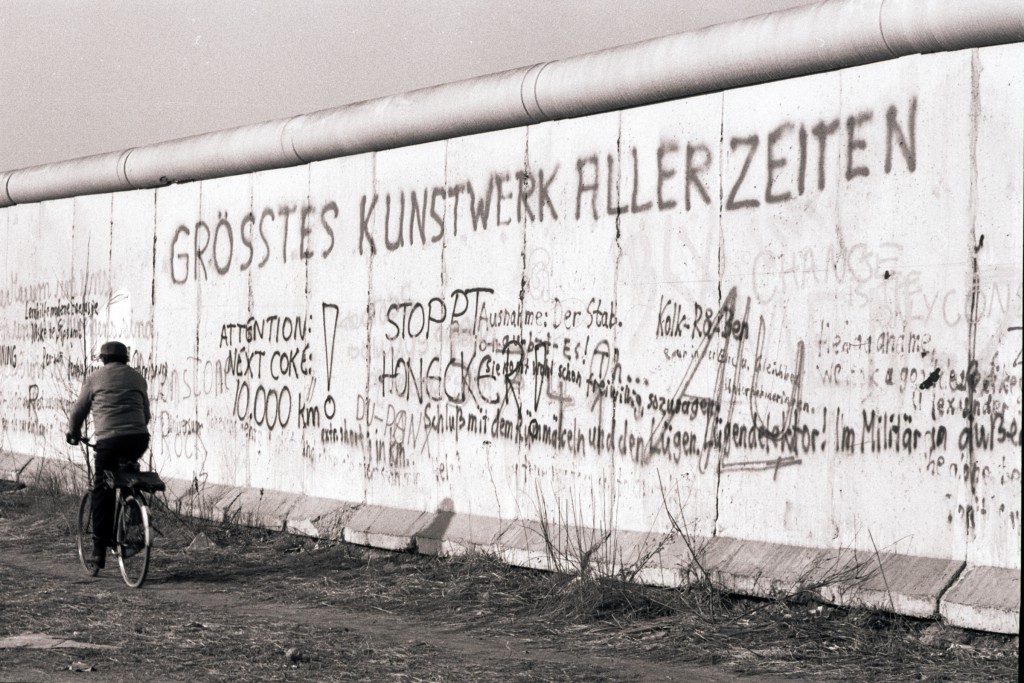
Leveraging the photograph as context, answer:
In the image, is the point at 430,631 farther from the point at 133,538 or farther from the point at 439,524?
the point at 133,538

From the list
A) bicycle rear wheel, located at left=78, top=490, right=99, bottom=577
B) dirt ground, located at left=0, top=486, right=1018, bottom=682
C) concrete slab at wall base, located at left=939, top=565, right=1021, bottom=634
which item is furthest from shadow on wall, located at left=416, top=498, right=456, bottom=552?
concrete slab at wall base, located at left=939, top=565, right=1021, bottom=634

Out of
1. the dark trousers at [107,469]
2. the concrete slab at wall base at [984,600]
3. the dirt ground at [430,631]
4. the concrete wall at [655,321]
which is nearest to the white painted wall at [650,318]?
the concrete wall at [655,321]

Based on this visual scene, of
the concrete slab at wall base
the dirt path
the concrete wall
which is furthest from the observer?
the concrete wall

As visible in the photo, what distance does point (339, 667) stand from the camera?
709 cm

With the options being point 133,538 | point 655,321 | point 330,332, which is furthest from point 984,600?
point 330,332

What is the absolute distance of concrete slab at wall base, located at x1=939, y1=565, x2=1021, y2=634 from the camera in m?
7.09

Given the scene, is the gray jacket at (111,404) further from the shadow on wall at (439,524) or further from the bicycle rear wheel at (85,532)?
the shadow on wall at (439,524)

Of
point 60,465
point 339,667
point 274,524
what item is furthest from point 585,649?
point 60,465

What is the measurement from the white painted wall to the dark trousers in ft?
7.09

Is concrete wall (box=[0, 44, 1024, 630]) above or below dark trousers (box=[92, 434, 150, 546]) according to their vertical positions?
above

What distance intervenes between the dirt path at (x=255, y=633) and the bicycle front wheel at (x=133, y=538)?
0.42 feet

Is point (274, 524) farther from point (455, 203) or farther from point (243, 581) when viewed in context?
point (455, 203)

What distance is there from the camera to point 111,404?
397 inches

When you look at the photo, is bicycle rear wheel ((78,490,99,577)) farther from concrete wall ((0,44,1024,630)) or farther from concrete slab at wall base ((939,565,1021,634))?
concrete slab at wall base ((939,565,1021,634))
